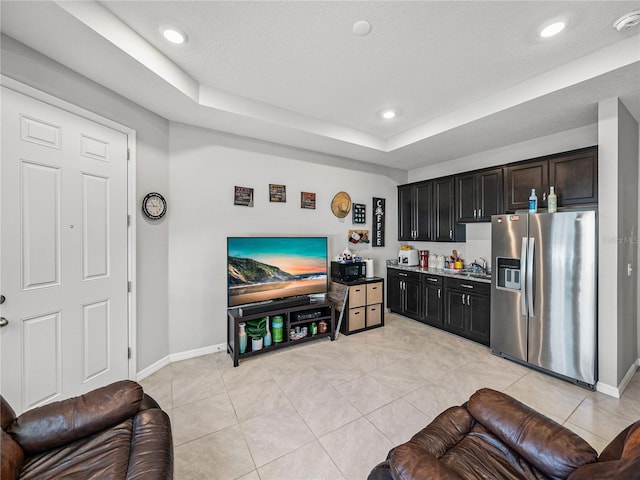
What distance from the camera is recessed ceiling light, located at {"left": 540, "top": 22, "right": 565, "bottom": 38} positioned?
186 cm

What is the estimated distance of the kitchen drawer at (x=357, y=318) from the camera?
154 inches

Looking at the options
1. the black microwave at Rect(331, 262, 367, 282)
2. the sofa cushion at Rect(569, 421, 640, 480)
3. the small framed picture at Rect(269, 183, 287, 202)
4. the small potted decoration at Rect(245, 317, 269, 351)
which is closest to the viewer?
the sofa cushion at Rect(569, 421, 640, 480)

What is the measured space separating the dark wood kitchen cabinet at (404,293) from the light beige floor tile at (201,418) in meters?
3.11

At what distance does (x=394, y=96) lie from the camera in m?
2.85

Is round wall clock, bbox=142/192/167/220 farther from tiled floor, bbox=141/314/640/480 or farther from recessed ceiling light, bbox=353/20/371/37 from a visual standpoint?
recessed ceiling light, bbox=353/20/371/37

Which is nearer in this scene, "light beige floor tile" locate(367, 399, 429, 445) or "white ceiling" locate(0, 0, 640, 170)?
"white ceiling" locate(0, 0, 640, 170)

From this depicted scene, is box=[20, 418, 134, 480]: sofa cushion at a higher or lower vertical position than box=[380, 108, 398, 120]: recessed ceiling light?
lower

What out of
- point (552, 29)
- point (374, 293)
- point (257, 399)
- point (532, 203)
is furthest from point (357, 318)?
point (552, 29)

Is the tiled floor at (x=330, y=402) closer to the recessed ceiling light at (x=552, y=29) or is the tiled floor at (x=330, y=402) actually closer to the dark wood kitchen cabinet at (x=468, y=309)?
the dark wood kitchen cabinet at (x=468, y=309)

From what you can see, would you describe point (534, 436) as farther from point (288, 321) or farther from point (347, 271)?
point (347, 271)

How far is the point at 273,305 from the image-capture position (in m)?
3.35

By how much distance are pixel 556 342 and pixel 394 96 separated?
9.78 feet


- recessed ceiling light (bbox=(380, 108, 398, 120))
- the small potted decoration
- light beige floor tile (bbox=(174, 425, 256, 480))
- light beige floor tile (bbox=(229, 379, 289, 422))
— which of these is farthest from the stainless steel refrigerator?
light beige floor tile (bbox=(174, 425, 256, 480))

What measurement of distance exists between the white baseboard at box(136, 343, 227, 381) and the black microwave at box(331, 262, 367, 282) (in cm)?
178
